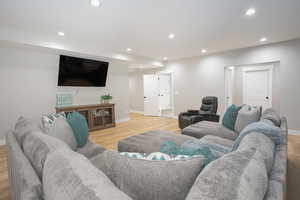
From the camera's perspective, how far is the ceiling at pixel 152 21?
2246 mm

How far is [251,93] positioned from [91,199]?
246 inches

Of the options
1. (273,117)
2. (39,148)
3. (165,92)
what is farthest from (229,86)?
(39,148)

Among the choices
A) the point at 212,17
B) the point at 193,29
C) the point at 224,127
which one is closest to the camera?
the point at 212,17

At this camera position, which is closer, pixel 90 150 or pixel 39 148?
pixel 39 148

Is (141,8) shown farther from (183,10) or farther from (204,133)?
(204,133)

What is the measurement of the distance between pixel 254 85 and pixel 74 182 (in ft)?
20.5

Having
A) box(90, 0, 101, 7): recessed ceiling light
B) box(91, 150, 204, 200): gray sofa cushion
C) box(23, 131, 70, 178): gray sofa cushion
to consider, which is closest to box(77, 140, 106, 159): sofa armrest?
box(23, 131, 70, 178): gray sofa cushion

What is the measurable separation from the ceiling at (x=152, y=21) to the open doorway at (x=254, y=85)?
55.1 inches

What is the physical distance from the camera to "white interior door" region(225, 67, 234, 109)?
A: 531 cm

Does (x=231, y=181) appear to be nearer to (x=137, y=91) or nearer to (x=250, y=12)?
(x=250, y=12)

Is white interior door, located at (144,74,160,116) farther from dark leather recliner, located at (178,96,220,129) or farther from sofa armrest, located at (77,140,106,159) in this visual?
sofa armrest, located at (77,140,106,159)

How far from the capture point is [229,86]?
5.53 m

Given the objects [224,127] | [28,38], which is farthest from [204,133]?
[28,38]

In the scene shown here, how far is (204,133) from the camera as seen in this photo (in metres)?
2.66
